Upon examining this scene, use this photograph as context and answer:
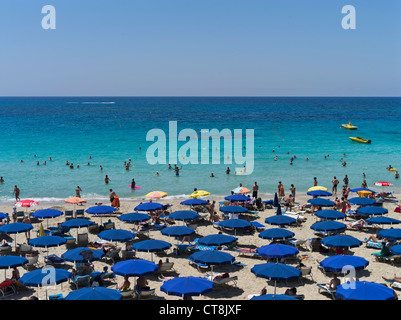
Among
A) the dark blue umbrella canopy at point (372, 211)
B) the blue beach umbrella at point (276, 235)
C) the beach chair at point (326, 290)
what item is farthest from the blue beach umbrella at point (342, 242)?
the dark blue umbrella canopy at point (372, 211)

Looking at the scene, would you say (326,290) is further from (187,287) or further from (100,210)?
(100,210)

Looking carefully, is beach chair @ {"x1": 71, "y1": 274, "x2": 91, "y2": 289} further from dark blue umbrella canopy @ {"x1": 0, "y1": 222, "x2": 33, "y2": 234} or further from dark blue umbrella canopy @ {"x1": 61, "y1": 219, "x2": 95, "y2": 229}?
dark blue umbrella canopy @ {"x1": 61, "y1": 219, "x2": 95, "y2": 229}

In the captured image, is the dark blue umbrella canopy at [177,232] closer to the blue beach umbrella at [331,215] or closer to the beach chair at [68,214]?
the blue beach umbrella at [331,215]

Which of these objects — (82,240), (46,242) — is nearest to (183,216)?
(82,240)

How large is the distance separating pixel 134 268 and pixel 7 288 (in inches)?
163

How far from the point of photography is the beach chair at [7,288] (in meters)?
12.8

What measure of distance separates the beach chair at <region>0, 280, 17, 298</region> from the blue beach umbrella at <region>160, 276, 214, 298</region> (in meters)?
5.14

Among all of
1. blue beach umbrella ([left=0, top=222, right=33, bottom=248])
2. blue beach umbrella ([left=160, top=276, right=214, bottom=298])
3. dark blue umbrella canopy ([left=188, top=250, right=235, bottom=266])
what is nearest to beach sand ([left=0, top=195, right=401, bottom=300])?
dark blue umbrella canopy ([left=188, top=250, right=235, bottom=266])

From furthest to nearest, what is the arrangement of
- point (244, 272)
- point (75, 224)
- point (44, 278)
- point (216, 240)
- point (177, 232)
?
point (75, 224), point (177, 232), point (216, 240), point (244, 272), point (44, 278)

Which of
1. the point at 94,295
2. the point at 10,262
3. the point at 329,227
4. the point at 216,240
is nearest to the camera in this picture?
the point at 94,295

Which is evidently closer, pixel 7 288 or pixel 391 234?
pixel 7 288

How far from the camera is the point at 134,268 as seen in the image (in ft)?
41.8

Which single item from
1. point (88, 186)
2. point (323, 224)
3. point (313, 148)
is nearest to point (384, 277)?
point (323, 224)
